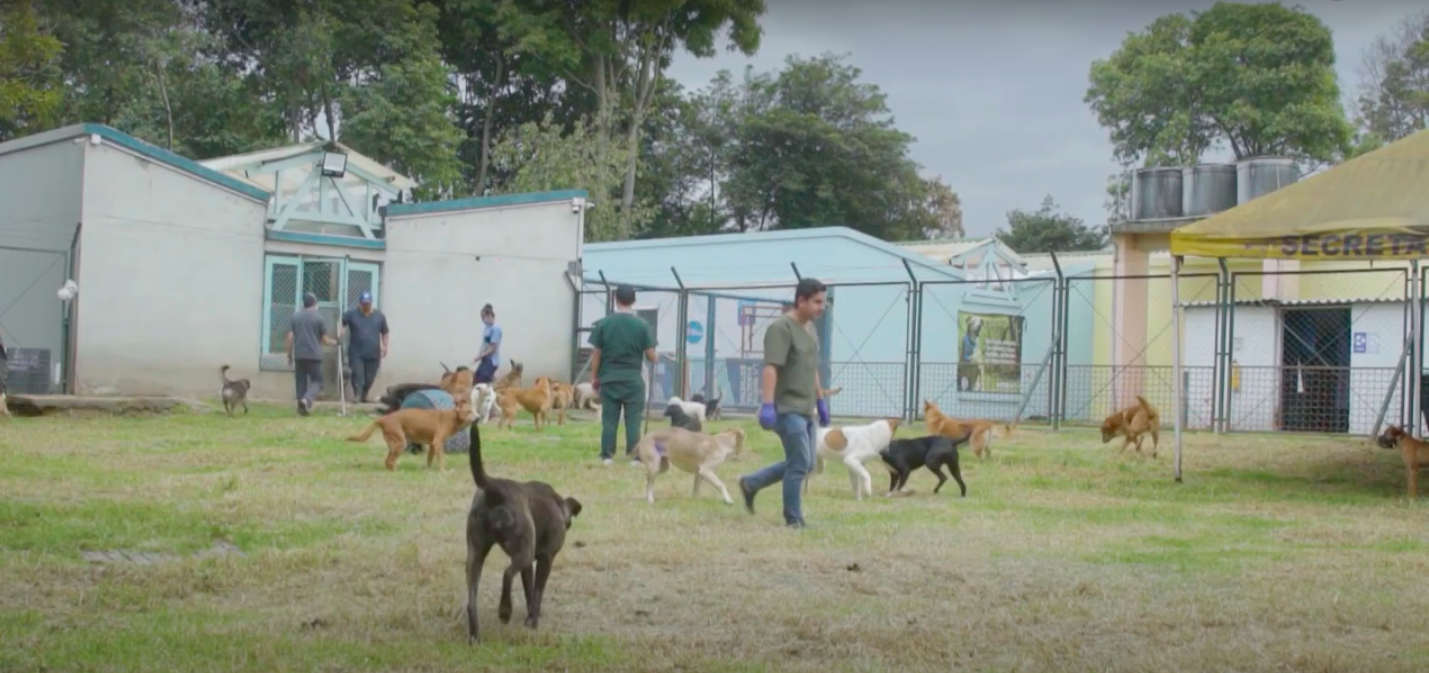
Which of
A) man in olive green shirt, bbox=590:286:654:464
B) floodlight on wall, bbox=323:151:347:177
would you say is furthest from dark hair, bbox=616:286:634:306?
floodlight on wall, bbox=323:151:347:177

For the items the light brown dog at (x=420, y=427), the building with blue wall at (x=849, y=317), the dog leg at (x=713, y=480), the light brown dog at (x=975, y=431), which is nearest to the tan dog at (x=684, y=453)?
the dog leg at (x=713, y=480)

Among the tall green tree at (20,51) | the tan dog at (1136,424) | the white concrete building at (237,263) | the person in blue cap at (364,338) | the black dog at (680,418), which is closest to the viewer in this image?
the black dog at (680,418)

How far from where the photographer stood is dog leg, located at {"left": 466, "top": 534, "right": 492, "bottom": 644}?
596 cm

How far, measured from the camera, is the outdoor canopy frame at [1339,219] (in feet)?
41.3

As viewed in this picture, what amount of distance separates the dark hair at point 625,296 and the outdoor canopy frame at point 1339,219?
4.82 metres

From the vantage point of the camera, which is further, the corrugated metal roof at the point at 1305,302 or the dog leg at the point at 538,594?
the corrugated metal roof at the point at 1305,302

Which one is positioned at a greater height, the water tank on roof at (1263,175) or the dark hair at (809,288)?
the water tank on roof at (1263,175)

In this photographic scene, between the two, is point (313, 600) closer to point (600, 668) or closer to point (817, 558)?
point (600, 668)

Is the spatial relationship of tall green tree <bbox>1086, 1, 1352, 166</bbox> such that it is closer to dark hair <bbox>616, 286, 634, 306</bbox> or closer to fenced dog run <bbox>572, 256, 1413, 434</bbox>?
fenced dog run <bbox>572, 256, 1413, 434</bbox>

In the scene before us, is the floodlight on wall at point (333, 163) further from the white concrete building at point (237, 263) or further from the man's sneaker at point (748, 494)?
the man's sneaker at point (748, 494)

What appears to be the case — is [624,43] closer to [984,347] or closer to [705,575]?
[984,347]

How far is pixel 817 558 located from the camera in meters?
8.45

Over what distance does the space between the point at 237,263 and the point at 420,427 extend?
11406 millimetres

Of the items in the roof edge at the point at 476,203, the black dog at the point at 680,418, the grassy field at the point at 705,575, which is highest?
the roof edge at the point at 476,203
